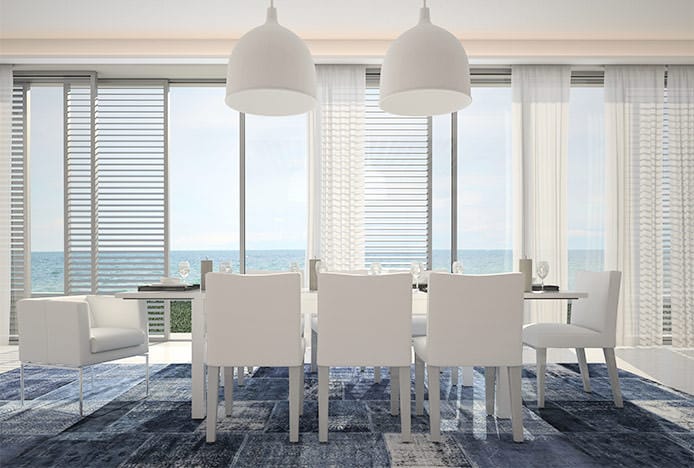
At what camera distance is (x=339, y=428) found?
2.67 meters

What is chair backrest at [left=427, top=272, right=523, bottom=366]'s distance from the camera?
7.98ft

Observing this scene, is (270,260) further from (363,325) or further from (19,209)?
(363,325)

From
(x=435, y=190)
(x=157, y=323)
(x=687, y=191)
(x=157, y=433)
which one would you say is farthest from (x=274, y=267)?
(x=157, y=433)

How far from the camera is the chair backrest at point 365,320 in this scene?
2422 millimetres

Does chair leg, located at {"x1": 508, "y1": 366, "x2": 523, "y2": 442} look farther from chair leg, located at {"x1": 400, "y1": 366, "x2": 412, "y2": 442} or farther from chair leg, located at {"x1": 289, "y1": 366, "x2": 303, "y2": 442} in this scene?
chair leg, located at {"x1": 289, "y1": 366, "x2": 303, "y2": 442}

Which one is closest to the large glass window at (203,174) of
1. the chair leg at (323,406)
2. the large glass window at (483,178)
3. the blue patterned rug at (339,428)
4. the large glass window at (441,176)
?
the large glass window at (441,176)

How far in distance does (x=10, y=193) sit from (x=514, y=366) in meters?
5.26

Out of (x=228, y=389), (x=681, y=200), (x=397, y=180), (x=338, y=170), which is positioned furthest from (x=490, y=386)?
(x=681, y=200)

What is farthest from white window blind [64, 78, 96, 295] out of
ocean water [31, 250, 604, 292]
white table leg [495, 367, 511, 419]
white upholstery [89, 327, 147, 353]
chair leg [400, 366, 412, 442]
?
ocean water [31, 250, 604, 292]

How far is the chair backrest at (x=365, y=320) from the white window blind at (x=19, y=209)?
435 centimetres

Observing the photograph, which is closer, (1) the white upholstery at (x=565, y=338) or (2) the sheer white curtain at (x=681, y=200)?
(1) the white upholstery at (x=565, y=338)

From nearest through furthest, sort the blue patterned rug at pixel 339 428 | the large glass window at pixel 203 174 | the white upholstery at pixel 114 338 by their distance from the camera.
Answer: the blue patterned rug at pixel 339 428 < the white upholstery at pixel 114 338 < the large glass window at pixel 203 174

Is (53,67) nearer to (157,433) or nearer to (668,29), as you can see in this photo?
(157,433)

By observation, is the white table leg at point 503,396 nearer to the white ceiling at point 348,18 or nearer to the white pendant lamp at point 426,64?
the white pendant lamp at point 426,64
